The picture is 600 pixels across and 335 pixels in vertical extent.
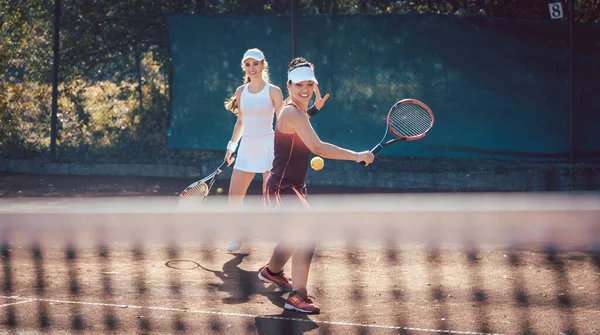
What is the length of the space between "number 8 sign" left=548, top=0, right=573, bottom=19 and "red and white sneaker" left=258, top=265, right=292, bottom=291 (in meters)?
6.27

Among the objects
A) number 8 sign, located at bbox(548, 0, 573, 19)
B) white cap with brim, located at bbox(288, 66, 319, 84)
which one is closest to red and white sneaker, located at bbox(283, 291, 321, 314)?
white cap with brim, located at bbox(288, 66, 319, 84)

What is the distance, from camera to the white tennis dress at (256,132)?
7684mm

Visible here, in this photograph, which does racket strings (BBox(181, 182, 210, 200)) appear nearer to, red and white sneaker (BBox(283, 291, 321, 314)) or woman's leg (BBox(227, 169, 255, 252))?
woman's leg (BBox(227, 169, 255, 252))

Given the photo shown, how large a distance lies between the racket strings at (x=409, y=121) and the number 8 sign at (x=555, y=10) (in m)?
4.94

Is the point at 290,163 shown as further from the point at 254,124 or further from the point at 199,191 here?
the point at 199,191

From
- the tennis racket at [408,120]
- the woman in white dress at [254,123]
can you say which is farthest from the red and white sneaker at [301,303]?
the woman in white dress at [254,123]

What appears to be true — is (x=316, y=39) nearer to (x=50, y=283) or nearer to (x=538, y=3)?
(x=538, y=3)

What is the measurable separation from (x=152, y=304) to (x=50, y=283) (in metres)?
1.00

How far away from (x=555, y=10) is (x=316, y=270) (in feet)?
19.0

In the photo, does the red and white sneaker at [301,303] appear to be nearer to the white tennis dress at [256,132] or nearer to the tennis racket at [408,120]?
the tennis racket at [408,120]

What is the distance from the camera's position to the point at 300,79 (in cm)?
601

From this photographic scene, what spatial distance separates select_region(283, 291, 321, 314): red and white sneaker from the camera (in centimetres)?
575

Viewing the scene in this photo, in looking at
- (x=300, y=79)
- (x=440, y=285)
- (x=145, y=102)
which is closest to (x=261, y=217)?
(x=300, y=79)

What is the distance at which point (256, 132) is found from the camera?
7.73 meters
